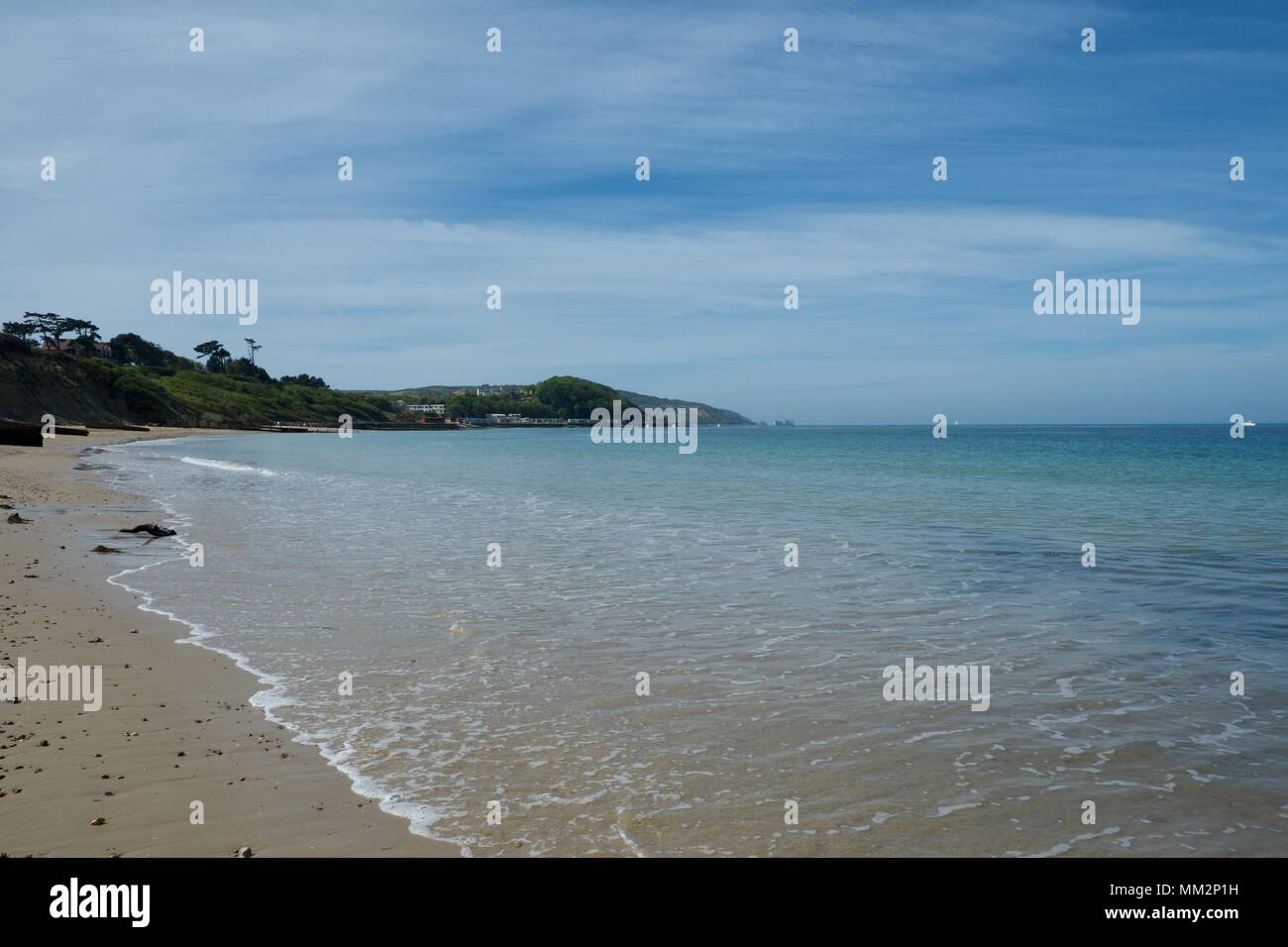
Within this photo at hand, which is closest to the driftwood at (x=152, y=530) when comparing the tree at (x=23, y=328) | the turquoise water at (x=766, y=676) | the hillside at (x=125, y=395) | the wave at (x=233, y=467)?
the turquoise water at (x=766, y=676)

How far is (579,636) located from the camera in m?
11.1

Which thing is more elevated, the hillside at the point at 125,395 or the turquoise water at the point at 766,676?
the hillside at the point at 125,395

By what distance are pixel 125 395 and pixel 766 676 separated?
12822 cm

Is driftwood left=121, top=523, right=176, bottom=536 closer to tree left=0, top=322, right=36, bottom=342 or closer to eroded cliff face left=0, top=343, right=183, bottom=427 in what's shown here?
eroded cliff face left=0, top=343, right=183, bottom=427

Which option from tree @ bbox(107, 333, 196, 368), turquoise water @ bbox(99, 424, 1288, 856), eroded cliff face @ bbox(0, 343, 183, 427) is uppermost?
tree @ bbox(107, 333, 196, 368)

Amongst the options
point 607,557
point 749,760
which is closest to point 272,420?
point 607,557

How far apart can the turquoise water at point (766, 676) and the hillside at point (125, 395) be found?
7796 cm

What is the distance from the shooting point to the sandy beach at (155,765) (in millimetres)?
5250

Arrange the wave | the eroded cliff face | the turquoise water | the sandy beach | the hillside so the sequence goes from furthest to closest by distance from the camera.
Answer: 1. the hillside
2. the eroded cliff face
3. the wave
4. the turquoise water
5. the sandy beach

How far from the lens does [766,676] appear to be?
9328 millimetres

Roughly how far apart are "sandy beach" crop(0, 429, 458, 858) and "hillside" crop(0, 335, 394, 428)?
81728 mm

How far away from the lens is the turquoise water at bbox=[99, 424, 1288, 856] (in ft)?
19.5

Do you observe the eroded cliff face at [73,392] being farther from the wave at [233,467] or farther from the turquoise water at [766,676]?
the turquoise water at [766,676]

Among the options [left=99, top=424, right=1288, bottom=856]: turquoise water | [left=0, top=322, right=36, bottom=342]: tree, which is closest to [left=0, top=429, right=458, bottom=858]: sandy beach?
[left=99, top=424, right=1288, bottom=856]: turquoise water
